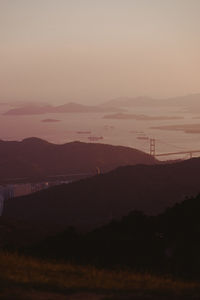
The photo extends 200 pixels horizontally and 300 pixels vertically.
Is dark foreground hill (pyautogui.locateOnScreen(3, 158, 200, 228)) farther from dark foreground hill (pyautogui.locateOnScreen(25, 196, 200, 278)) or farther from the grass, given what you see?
the grass

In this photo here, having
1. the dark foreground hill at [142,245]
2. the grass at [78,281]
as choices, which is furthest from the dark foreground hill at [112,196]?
the grass at [78,281]

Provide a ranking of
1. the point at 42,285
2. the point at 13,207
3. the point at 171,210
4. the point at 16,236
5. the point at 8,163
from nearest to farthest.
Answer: the point at 42,285
the point at 171,210
the point at 16,236
the point at 13,207
the point at 8,163

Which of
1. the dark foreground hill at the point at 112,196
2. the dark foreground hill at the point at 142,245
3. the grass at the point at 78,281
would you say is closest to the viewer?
the grass at the point at 78,281

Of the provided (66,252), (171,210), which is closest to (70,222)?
(171,210)

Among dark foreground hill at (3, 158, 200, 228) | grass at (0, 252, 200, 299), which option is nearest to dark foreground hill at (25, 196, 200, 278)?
grass at (0, 252, 200, 299)

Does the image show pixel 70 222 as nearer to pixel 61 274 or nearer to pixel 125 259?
pixel 125 259

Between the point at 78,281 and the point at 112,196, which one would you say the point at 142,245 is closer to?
the point at 78,281

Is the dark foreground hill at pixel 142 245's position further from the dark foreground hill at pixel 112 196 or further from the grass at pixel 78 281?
the dark foreground hill at pixel 112 196
